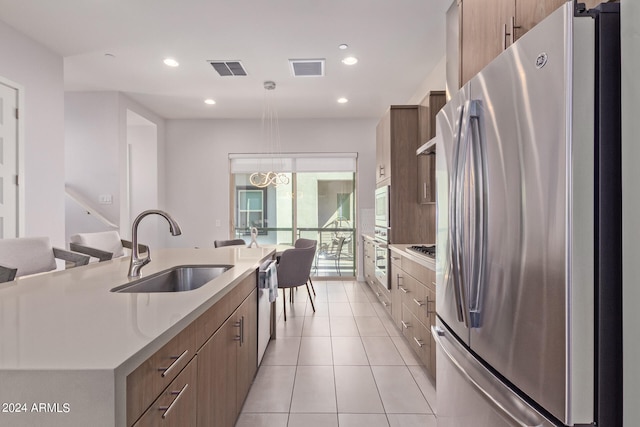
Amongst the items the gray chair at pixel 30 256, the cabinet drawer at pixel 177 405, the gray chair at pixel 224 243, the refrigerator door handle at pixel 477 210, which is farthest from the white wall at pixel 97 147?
the refrigerator door handle at pixel 477 210

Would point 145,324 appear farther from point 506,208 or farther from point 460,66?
point 460,66

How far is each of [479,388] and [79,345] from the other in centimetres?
112

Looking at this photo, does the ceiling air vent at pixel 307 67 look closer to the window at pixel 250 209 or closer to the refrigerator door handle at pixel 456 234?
the window at pixel 250 209

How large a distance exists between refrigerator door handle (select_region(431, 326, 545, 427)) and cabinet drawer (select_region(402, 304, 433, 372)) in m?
0.90

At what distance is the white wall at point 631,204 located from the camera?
748 mm

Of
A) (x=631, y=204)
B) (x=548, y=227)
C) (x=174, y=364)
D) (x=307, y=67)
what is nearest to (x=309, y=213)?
(x=307, y=67)

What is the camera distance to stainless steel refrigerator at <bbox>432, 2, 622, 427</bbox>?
2.63 feet

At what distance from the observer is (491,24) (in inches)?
57.1

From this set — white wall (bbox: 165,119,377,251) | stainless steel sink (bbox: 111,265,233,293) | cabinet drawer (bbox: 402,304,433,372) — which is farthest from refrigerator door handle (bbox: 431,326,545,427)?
white wall (bbox: 165,119,377,251)

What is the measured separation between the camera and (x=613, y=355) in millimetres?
802

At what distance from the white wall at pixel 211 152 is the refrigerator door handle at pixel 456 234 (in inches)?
198

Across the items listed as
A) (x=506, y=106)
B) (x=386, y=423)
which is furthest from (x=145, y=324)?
(x=386, y=423)

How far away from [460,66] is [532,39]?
3.02 ft

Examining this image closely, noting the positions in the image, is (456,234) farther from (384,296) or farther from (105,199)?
(105,199)
